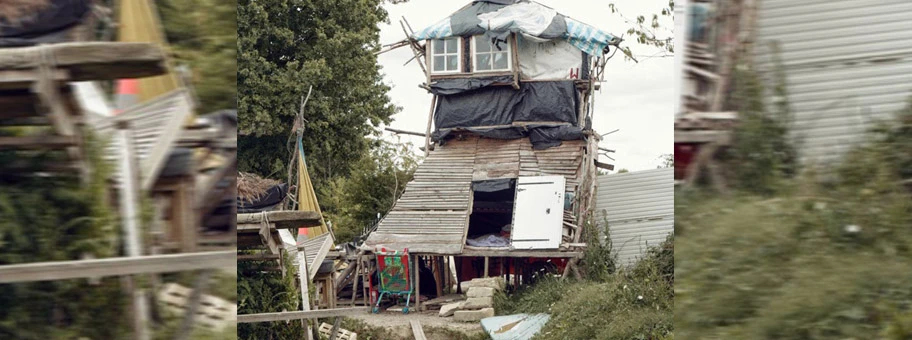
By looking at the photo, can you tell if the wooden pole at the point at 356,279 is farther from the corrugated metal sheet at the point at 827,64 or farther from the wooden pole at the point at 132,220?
the wooden pole at the point at 132,220

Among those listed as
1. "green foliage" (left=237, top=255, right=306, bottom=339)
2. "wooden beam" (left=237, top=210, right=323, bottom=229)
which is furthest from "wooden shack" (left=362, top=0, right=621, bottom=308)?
"wooden beam" (left=237, top=210, right=323, bottom=229)

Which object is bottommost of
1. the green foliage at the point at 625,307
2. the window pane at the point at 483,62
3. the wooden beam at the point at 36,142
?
the green foliage at the point at 625,307

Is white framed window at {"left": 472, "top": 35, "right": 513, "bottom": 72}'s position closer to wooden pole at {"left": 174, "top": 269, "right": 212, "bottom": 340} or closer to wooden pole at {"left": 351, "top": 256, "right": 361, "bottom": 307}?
wooden pole at {"left": 351, "top": 256, "right": 361, "bottom": 307}

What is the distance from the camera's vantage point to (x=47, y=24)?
34.2 inches

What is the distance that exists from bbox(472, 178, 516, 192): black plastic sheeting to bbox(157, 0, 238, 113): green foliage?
1038 cm

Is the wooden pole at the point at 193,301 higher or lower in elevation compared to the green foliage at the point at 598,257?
higher

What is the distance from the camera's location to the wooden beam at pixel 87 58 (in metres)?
0.79

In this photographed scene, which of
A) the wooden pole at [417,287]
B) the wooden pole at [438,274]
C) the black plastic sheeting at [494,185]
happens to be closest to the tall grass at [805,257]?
the wooden pole at [417,287]

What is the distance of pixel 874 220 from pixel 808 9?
319 mm

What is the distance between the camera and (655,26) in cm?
496

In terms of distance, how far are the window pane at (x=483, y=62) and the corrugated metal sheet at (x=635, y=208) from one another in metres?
2.08

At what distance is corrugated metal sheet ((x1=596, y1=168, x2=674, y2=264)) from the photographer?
32.6 ft

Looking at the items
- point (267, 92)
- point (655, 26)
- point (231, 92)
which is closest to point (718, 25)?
point (231, 92)

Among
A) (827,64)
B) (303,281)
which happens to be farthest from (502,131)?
(827,64)
